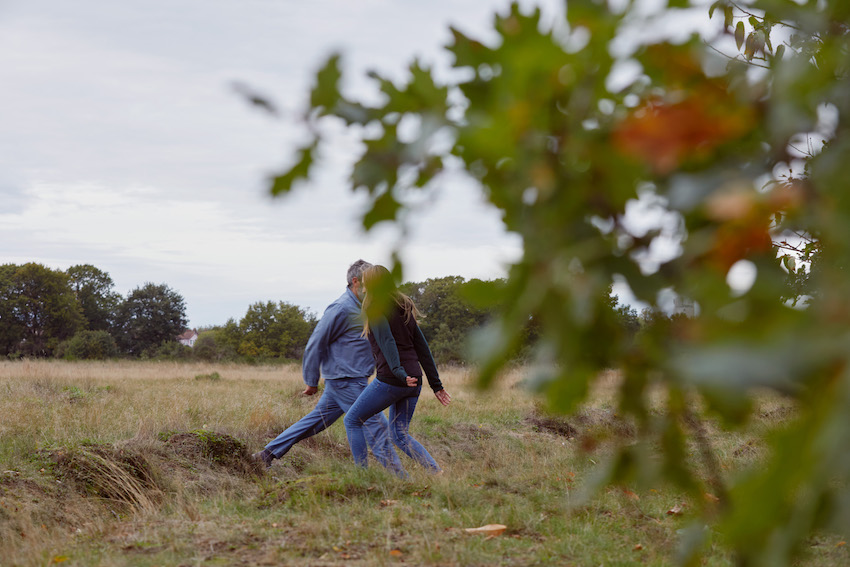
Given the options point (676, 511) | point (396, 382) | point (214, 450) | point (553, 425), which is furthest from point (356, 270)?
point (553, 425)

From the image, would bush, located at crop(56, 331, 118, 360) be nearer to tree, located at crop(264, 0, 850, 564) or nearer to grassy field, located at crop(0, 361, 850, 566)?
grassy field, located at crop(0, 361, 850, 566)

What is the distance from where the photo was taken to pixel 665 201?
1196mm

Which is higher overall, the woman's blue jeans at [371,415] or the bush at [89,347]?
the woman's blue jeans at [371,415]

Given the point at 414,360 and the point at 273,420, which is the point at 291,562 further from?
the point at 273,420

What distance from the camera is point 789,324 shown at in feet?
2.40

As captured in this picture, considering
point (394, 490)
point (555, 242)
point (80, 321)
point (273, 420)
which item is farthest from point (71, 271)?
point (555, 242)

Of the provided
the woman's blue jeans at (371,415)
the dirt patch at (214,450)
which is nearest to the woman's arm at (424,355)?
the woman's blue jeans at (371,415)

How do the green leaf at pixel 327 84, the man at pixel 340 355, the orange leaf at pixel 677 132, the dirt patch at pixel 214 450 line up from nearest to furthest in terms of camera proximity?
the orange leaf at pixel 677 132 → the green leaf at pixel 327 84 → the dirt patch at pixel 214 450 → the man at pixel 340 355

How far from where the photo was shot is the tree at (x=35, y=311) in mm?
46188

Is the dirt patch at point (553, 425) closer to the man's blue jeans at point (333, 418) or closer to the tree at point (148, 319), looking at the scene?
the man's blue jeans at point (333, 418)

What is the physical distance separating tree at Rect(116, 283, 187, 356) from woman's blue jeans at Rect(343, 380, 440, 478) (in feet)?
155

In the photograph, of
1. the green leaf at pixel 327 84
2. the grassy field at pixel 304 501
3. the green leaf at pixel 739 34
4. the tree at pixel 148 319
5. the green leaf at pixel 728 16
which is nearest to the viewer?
the green leaf at pixel 327 84

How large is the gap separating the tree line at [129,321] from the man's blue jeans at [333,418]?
32.5 metres

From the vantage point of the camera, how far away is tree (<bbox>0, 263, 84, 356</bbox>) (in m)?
46.2
